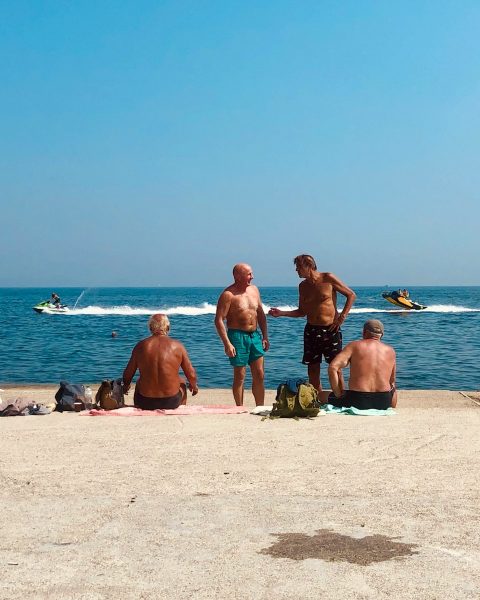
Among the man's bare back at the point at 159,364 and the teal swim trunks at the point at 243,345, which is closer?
the man's bare back at the point at 159,364

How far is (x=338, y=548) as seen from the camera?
11.3 feet

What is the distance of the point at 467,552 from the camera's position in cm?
338

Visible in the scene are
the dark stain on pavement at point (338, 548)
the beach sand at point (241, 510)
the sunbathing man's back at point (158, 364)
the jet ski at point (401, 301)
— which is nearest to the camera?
the beach sand at point (241, 510)

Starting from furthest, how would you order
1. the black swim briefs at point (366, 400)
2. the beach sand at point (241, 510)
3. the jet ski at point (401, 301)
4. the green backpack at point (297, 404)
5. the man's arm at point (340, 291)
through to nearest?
the jet ski at point (401, 301) < the man's arm at point (340, 291) < the black swim briefs at point (366, 400) < the green backpack at point (297, 404) < the beach sand at point (241, 510)

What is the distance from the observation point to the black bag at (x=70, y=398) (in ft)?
26.6

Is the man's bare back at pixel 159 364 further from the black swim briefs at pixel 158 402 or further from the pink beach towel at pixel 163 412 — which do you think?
the pink beach towel at pixel 163 412

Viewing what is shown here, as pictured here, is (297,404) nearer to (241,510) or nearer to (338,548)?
(241,510)

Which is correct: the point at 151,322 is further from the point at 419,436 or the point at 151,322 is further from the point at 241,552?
the point at 241,552

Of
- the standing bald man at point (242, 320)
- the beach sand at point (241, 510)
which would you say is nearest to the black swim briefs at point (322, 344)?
the standing bald man at point (242, 320)

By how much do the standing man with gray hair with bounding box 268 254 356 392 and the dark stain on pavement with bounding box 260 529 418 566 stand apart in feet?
14.6

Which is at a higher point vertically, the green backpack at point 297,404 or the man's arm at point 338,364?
the man's arm at point 338,364

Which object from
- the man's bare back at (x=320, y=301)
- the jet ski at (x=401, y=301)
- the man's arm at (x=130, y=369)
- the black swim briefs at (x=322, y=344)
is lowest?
Answer: the jet ski at (x=401, y=301)

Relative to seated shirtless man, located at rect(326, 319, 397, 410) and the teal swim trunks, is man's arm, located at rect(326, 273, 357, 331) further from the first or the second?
the teal swim trunks

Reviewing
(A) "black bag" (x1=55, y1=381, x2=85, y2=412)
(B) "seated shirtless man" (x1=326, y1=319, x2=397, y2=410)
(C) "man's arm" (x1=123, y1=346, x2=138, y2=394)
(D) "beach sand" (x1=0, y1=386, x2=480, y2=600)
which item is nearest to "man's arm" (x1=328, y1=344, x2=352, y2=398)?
(B) "seated shirtless man" (x1=326, y1=319, x2=397, y2=410)
